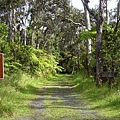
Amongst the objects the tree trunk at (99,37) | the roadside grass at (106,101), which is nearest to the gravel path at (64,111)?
the roadside grass at (106,101)

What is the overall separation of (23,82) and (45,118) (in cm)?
1199

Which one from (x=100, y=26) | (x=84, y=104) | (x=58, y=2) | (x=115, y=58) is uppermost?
(x=58, y=2)

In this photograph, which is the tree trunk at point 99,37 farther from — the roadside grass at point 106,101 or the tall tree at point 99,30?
the roadside grass at point 106,101

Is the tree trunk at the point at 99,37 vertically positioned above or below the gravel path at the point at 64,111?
→ above

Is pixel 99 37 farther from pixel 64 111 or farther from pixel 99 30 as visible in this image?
pixel 64 111

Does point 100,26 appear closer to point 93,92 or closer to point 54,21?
point 93,92

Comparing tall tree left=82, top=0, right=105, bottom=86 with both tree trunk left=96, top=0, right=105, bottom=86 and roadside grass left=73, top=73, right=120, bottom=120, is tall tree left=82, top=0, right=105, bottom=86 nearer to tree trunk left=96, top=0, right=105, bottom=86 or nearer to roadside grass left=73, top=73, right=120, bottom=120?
tree trunk left=96, top=0, right=105, bottom=86

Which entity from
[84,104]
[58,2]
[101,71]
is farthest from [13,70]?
[58,2]

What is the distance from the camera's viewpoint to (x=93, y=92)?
1897 cm

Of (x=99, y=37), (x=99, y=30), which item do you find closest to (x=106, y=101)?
(x=99, y=37)

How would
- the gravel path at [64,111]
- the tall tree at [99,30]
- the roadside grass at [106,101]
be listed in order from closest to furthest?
the gravel path at [64,111] → the roadside grass at [106,101] → the tall tree at [99,30]

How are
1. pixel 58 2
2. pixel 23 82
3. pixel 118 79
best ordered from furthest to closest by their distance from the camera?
pixel 58 2 → pixel 23 82 → pixel 118 79

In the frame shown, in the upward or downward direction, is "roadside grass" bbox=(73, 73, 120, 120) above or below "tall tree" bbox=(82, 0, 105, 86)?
below

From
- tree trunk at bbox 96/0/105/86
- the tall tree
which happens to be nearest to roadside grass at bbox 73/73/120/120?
tree trunk at bbox 96/0/105/86
